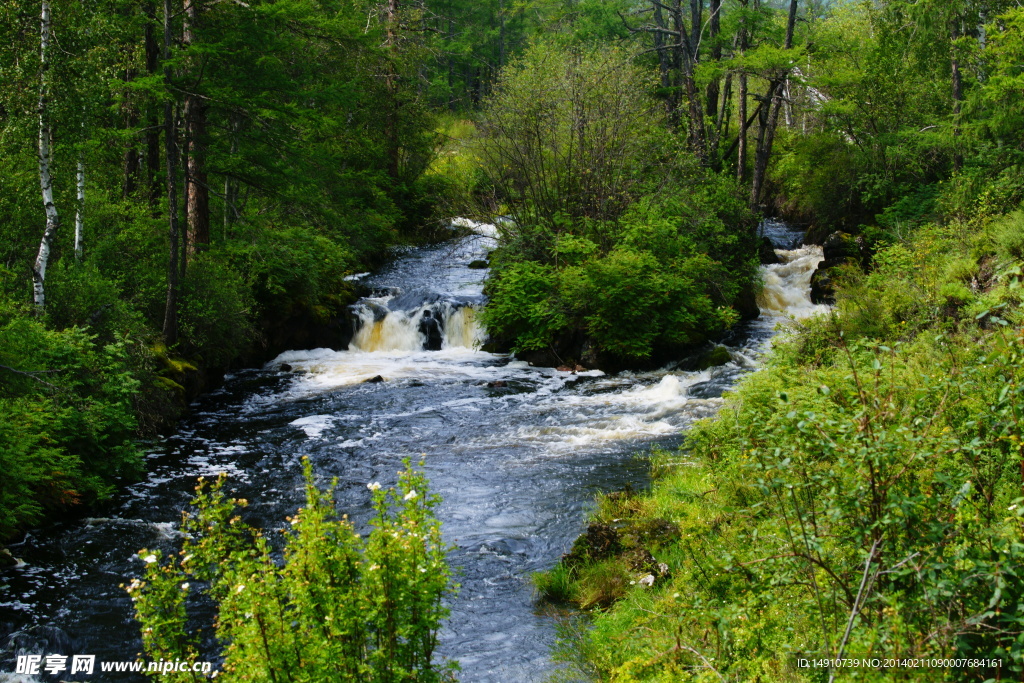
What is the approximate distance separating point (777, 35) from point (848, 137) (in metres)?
4.22

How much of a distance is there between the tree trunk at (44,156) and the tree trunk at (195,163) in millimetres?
3085

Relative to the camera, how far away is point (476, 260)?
958 inches

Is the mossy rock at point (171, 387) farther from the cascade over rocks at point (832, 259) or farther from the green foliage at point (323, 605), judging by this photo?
the cascade over rocks at point (832, 259)

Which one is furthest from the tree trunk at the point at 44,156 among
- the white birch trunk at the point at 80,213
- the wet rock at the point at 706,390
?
the wet rock at the point at 706,390

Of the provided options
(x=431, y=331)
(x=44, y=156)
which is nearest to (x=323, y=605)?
(x=44, y=156)

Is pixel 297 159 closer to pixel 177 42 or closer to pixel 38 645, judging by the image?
pixel 177 42

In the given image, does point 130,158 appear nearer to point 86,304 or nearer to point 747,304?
point 86,304

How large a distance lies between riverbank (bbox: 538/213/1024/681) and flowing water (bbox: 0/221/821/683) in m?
0.78

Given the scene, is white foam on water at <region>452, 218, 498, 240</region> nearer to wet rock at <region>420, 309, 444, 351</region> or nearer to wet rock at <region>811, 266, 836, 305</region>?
wet rock at <region>420, 309, 444, 351</region>

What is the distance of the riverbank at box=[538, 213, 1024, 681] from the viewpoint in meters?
3.29

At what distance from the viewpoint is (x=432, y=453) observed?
11625 millimetres

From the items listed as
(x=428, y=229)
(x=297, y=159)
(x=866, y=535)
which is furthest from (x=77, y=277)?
(x=428, y=229)

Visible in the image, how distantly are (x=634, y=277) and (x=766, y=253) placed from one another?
8728mm

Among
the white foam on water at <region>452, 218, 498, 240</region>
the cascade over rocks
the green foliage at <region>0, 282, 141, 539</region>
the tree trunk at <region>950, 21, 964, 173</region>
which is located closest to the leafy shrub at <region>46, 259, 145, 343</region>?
the green foliage at <region>0, 282, 141, 539</region>
